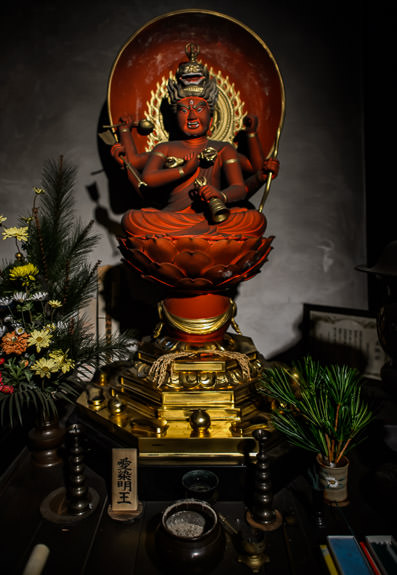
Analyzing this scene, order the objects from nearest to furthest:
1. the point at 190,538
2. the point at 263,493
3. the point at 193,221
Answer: the point at 190,538 < the point at 263,493 < the point at 193,221

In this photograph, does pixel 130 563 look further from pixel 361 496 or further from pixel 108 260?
pixel 108 260

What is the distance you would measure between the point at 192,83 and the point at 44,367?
1.23 meters

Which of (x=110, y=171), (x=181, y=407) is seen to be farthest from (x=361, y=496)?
(x=110, y=171)

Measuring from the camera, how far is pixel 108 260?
2.08 m

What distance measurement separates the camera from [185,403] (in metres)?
→ 1.35

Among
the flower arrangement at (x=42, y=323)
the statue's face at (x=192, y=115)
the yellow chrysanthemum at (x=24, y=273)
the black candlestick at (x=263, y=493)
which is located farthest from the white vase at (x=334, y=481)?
the statue's face at (x=192, y=115)

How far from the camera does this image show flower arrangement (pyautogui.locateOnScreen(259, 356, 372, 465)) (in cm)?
119

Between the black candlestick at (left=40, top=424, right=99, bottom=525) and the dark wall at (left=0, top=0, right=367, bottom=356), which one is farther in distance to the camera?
the dark wall at (left=0, top=0, right=367, bottom=356)

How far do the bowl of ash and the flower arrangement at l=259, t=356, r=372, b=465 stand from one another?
36 cm

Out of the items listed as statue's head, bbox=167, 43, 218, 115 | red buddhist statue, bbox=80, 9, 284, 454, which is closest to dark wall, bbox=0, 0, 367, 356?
red buddhist statue, bbox=80, 9, 284, 454

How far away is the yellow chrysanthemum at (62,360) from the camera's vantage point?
1394 millimetres

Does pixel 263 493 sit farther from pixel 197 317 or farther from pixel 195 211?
pixel 195 211

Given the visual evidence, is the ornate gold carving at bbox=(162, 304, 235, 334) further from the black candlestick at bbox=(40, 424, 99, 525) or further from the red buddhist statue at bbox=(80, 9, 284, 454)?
the black candlestick at bbox=(40, 424, 99, 525)

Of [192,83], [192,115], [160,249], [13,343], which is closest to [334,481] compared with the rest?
[160,249]
